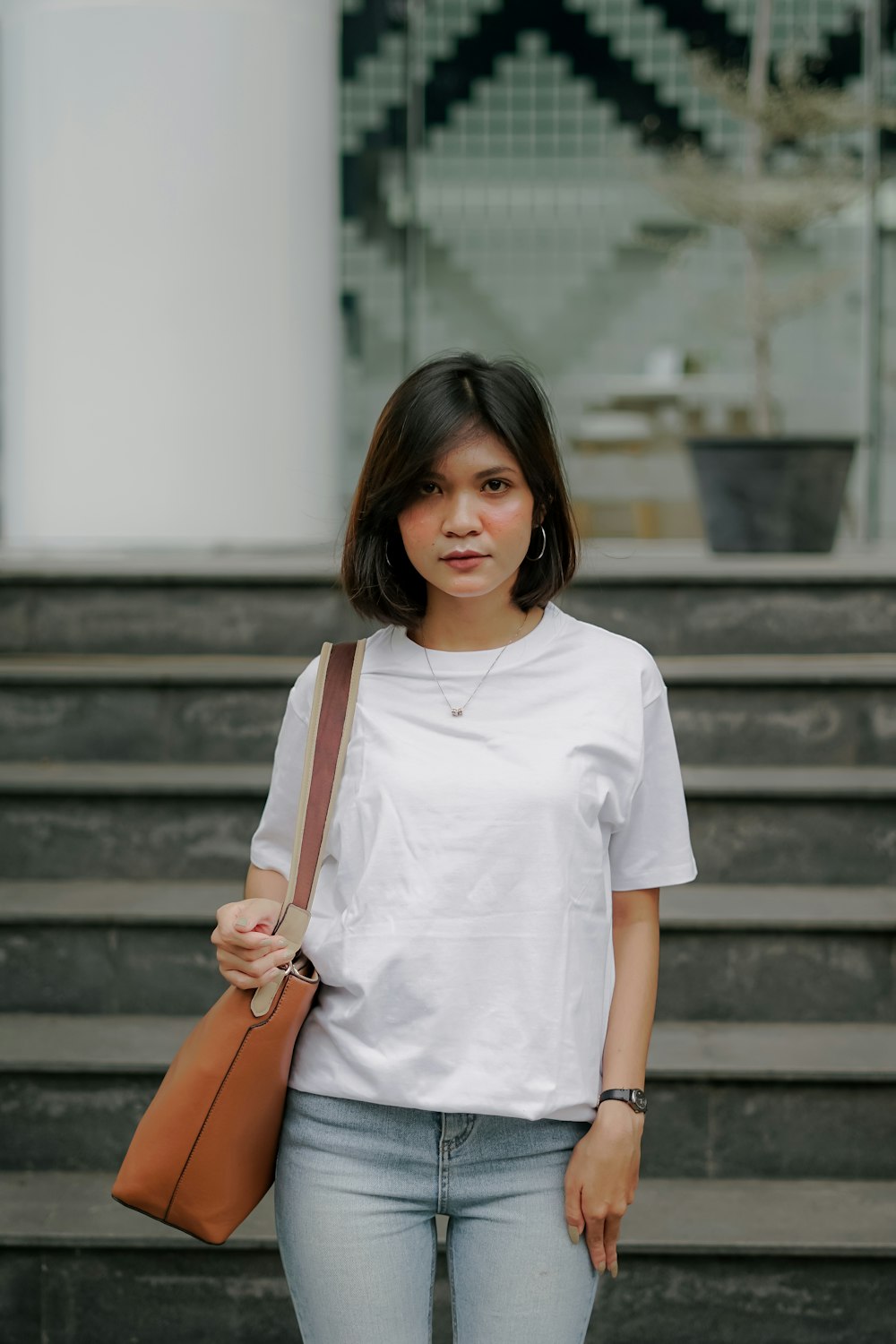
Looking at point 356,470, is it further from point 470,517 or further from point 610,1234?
point 610,1234

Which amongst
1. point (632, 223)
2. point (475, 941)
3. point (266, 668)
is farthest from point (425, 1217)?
point (632, 223)

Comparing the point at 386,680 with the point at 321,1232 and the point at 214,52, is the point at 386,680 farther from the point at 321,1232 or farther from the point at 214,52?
the point at 214,52

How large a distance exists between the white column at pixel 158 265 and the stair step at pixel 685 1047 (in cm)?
271

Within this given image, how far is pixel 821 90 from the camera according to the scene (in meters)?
7.01

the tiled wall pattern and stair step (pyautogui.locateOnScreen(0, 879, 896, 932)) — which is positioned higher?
the tiled wall pattern

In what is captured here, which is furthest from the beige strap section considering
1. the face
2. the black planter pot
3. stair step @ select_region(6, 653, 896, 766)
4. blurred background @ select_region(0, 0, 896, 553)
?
blurred background @ select_region(0, 0, 896, 553)

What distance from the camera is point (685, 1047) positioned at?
3.04m

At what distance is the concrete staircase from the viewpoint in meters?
2.70

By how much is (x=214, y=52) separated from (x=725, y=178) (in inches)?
110

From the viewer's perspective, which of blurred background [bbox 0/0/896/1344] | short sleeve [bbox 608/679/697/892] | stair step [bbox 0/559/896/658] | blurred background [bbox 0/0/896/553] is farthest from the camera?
blurred background [bbox 0/0/896/553]

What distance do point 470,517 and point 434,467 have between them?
6cm

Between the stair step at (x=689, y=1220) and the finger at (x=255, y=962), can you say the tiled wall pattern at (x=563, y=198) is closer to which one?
the stair step at (x=689, y=1220)

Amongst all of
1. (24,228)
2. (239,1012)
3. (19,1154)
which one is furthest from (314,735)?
(24,228)

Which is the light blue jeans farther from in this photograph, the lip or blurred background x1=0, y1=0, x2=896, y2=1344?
the lip
